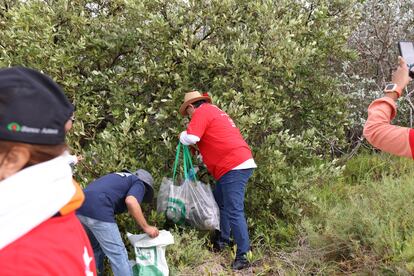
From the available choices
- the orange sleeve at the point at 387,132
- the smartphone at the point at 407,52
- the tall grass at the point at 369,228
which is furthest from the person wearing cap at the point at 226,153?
the orange sleeve at the point at 387,132

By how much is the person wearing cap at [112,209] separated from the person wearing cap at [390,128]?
83.3 inches

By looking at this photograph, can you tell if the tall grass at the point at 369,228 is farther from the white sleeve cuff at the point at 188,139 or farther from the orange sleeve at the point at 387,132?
the orange sleeve at the point at 387,132

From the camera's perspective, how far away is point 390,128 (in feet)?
7.60

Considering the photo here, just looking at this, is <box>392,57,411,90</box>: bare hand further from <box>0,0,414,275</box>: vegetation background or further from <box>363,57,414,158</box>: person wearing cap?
<box>0,0,414,275</box>: vegetation background

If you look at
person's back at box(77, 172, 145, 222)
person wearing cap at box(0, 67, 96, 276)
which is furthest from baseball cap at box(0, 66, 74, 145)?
person's back at box(77, 172, 145, 222)

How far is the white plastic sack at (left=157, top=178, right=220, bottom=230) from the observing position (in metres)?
4.66

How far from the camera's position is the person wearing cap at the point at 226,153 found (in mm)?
4586

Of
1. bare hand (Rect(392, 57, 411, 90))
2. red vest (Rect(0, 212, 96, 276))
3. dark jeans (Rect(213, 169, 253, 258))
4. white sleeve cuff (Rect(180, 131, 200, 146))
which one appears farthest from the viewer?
dark jeans (Rect(213, 169, 253, 258))

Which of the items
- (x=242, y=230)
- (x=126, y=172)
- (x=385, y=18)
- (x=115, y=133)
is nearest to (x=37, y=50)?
(x=115, y=133)

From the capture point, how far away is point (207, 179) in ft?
17.5

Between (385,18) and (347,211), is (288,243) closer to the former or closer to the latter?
(347,211)

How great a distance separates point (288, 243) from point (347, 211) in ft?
2.27

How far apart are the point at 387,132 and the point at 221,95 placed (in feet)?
9.99

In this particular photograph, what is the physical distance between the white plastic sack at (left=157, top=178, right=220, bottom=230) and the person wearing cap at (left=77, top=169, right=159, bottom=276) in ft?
1.90
